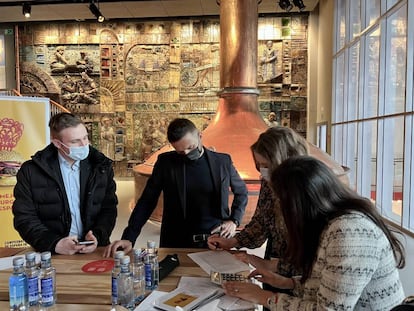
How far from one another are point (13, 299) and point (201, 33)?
390 inches

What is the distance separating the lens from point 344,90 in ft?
27.1

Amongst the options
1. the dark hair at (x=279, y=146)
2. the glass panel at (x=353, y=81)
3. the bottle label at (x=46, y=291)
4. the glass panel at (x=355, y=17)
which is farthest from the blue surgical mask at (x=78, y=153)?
the glass panel at (x=355, y=17)

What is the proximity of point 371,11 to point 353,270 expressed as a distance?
6.97 metres

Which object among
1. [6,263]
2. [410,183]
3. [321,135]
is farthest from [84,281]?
[321,135]

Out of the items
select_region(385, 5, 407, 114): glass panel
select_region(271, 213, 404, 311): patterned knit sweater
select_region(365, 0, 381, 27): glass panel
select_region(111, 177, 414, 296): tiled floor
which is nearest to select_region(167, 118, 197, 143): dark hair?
select_region(271, 213, 404, 311): patterned knit sweater

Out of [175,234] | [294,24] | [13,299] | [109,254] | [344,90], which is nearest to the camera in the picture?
[13,299]

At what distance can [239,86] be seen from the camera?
5.53 m

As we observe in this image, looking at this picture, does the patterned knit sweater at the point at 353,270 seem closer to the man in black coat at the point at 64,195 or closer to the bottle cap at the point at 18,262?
the bottle cap at the point at 18,262

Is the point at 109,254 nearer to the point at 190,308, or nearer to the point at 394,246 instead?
the point at 190,308

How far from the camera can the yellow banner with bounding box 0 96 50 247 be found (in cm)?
354

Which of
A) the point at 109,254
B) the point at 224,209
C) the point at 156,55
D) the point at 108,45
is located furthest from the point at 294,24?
the point at 109,254

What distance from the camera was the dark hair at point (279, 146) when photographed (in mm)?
1598

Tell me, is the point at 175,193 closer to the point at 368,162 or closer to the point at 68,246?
the point at 68,246

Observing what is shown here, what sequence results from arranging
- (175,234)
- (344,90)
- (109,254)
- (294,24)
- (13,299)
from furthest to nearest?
(294,24), (344,90), (175,234), (109,254), (13,299)
